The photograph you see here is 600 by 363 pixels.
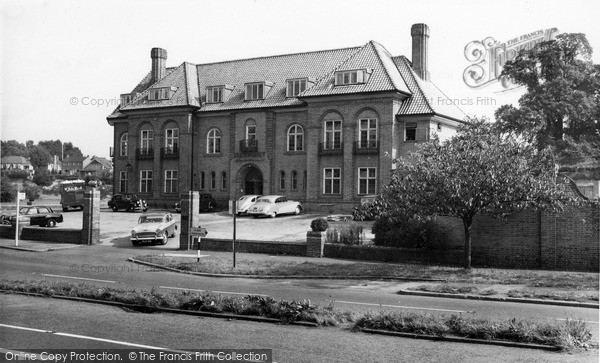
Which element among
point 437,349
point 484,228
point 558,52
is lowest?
point 437,349

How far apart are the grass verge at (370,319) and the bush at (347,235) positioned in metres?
12.9

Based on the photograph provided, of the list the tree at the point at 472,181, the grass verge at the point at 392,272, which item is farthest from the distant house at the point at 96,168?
the tree at the point at 472,181

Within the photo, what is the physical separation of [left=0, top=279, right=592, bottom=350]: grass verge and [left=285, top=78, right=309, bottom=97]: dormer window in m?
34.8

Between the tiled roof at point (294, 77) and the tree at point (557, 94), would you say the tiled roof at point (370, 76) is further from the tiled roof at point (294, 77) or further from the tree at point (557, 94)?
the tree at point (557, 94)

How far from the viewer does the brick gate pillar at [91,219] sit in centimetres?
3206

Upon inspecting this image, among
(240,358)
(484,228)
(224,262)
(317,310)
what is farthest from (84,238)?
(240,358)

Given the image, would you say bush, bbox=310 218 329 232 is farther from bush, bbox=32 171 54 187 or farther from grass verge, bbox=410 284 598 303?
bush, bbox=32 171 54 187

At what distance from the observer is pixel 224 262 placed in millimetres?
23703

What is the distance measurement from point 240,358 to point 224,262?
569 inches

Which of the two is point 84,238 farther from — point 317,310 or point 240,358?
point 240,358

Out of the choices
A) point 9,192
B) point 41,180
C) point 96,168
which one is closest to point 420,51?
point 9,192

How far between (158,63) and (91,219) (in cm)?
3065

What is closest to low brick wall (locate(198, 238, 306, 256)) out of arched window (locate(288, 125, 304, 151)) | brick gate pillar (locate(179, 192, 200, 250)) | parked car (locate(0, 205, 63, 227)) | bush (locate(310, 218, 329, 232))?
brick gate pillar (locate(179, 192, 200, 250))

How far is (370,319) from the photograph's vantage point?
11.7 meters
